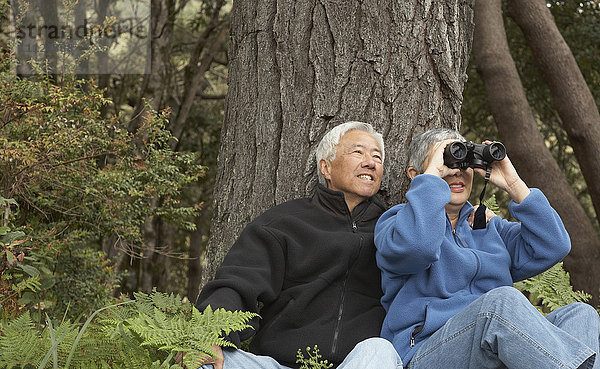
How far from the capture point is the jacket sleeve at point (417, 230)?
324cm

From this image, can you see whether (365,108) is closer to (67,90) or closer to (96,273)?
(67,90)

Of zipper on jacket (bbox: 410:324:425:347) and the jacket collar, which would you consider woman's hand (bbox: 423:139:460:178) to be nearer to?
the jacket collar

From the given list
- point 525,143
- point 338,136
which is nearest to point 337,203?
point 338,136

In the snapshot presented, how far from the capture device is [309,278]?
3.68 metres

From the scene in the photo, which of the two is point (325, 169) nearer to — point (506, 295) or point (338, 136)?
point (338, 136)

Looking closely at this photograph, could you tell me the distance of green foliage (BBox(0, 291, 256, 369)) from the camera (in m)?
2.89

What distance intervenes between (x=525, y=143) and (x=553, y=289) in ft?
11.3

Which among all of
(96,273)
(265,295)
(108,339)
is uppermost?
(265,295)

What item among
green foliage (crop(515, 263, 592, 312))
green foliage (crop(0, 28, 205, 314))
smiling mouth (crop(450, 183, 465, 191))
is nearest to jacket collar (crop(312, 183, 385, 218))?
smiling mouth (crop(450, 183, 465, 191))

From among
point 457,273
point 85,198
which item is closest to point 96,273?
point 85,198

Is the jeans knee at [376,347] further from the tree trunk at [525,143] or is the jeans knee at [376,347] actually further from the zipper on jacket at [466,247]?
the tree trunk at [525,143]

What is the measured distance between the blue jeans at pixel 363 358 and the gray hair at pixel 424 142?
1.10 metres

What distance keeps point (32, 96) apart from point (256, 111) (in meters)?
2.77

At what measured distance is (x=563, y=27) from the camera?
10820 mm
